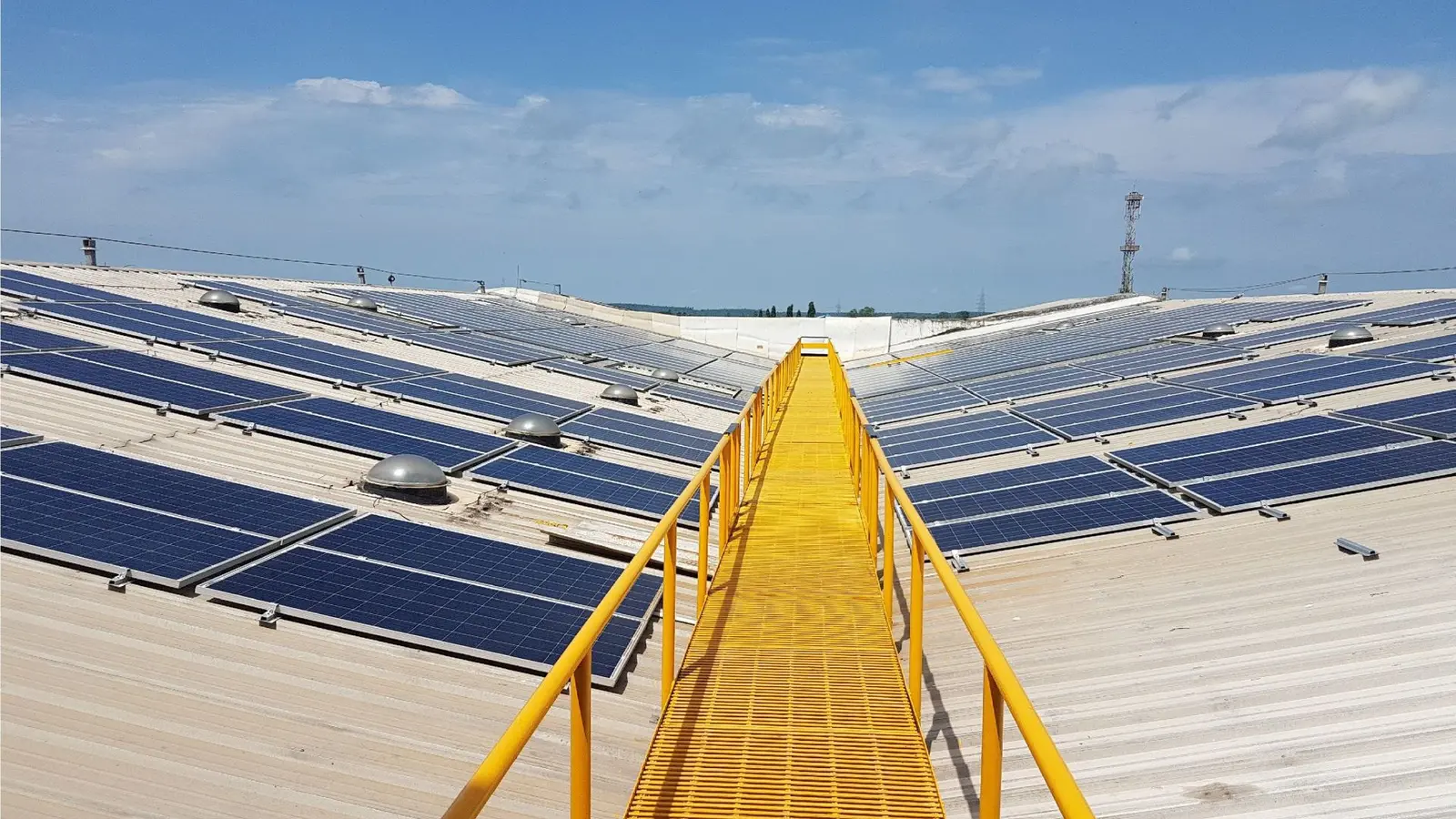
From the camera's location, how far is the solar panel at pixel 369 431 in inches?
435

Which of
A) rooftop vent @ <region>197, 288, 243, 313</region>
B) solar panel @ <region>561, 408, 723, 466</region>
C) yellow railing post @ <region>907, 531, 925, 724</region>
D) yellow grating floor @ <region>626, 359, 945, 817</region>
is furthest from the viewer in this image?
rooftop vent @ <region>197, 288, 243, 313</region>

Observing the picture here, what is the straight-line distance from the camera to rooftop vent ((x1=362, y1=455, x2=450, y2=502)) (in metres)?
9.56

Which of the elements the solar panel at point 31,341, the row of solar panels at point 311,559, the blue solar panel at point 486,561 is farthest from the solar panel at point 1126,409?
the solar panel at point 31,341

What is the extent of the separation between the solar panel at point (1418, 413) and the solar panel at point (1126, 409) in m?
1.79

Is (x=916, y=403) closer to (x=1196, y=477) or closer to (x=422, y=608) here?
(x=1196, y=477)

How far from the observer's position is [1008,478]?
11641 millimetres

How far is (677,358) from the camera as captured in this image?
32.5 m

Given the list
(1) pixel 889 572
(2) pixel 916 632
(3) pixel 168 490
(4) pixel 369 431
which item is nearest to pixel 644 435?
(4) pixel 369 431

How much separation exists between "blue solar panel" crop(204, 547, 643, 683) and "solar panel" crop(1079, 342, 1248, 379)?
16091 mm

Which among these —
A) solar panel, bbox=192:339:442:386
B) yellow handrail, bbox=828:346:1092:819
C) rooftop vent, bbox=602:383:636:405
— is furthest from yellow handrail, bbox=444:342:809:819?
rooftop vent, bbox=602:383:636:405

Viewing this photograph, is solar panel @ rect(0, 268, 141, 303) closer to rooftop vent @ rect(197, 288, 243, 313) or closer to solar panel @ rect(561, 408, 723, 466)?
rooftop vent @ rect(197, 288, 243, 313)

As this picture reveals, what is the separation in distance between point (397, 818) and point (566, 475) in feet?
23.3

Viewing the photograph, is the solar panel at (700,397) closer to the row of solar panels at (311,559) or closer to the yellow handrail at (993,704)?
the row of solar panels at (311,559)

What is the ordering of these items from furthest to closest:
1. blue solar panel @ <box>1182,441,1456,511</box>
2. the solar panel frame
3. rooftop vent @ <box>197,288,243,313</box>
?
rooftop vent @ <box>197,288,243,313</box> < the solar panel frame < blue solar panel @ <box>1182,441,1456,511</box>
